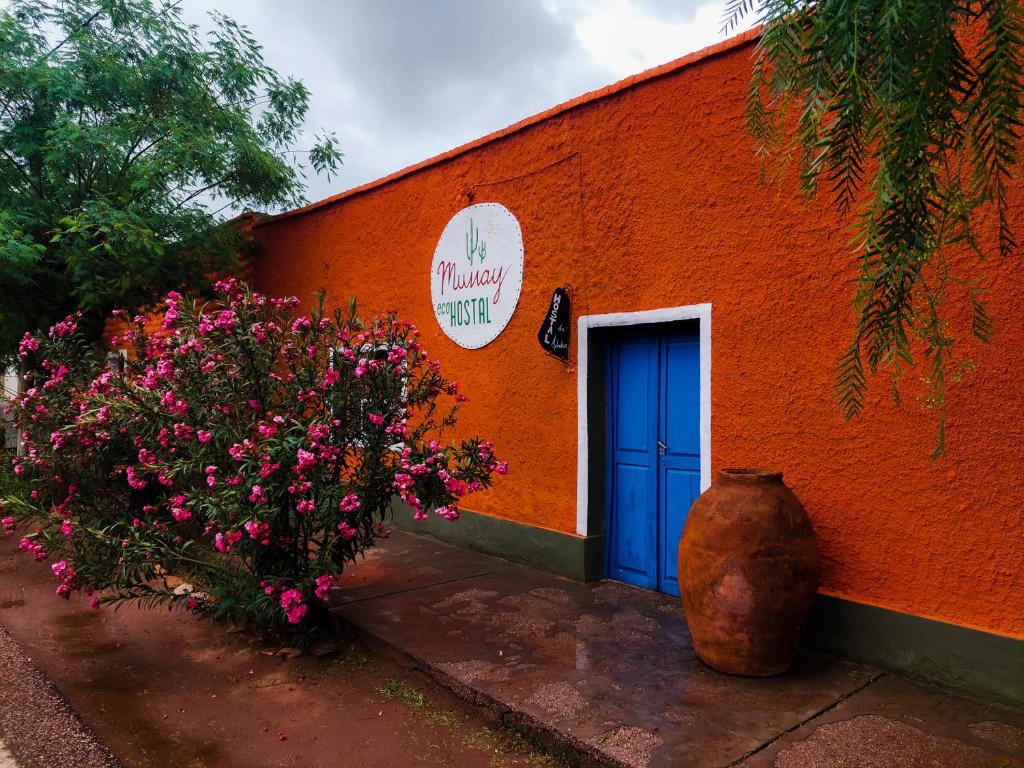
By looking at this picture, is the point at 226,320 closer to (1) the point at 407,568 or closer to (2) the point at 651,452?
(1) the point at 407,568

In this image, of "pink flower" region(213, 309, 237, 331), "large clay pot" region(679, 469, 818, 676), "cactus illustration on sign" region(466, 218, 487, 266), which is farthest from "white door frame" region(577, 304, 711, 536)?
"pink flower" region(213, 309, 237, 331)

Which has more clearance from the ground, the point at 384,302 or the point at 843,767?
the point at 384,302

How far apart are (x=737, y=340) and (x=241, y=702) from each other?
337 cm

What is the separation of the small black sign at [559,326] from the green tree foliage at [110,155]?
3988 millimetres

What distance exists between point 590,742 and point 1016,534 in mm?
2136

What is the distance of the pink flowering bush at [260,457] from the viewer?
376 cm

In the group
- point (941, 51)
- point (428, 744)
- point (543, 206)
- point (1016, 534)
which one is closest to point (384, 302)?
point (543, 206)

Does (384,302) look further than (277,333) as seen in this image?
Yes

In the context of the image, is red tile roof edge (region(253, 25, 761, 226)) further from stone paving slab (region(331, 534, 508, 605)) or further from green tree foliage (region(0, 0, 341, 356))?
stone paving slab (region(331, 534, 508, 605))

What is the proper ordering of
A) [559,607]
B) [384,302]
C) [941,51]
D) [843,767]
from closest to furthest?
[941,51] → [843,767] → [559,607] → [384,302]

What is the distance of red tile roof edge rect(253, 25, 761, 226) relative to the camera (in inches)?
168

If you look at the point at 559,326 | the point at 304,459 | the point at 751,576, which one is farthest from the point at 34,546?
the point at 751,576

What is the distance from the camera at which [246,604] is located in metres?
4.03

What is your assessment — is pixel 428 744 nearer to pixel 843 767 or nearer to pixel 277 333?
pixel 843 767
